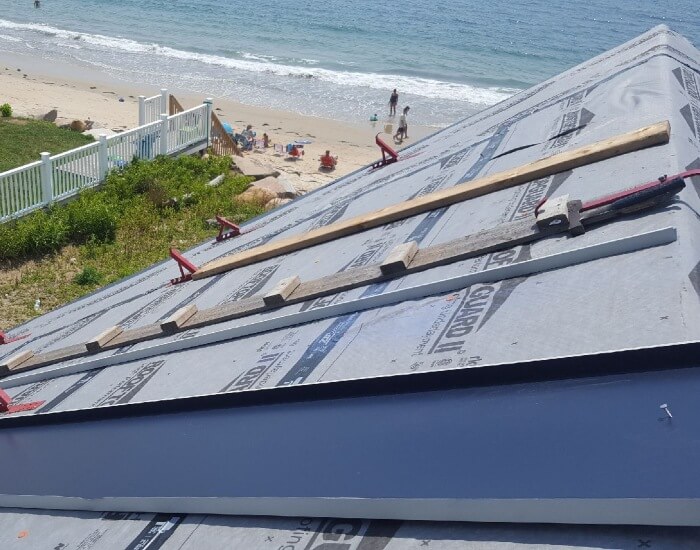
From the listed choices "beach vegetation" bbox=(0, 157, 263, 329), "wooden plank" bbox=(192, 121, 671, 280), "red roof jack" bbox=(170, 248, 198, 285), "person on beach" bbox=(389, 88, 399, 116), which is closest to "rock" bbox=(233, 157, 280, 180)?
"beach vegetation" bbox=(0, 157, 263, 329)

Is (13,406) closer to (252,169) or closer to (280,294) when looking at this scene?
(280,294)

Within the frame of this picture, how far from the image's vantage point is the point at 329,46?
42.0m

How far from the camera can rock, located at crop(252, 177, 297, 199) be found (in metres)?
14.6

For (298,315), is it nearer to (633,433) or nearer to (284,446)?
(284,446)

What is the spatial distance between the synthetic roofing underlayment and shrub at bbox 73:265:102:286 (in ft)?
18.6

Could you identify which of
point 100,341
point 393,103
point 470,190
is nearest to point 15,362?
point 100,341

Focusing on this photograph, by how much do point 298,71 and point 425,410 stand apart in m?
34.0

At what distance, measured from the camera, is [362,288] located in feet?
14.1

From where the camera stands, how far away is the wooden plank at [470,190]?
467 cm

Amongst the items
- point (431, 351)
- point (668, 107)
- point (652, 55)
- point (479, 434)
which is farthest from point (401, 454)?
point (652, 55)

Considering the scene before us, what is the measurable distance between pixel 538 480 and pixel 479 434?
0.29 m

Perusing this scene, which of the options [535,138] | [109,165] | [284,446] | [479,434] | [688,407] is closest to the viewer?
[688,407]

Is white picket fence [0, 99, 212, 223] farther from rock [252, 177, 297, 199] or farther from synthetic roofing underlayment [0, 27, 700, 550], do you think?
synthetic roofing underlayment [0, 27, 700, 550]

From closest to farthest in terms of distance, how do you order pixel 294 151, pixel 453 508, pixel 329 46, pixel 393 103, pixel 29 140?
pixel 453 508
pixel 29 140
pixel 294 151
pixel 393 103
pixel 329 46
